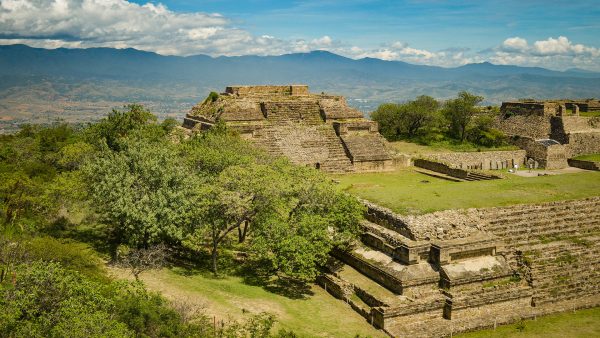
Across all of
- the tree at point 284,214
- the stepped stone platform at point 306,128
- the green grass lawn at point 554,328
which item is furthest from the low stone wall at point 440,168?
the green grass lawn at point 554,328

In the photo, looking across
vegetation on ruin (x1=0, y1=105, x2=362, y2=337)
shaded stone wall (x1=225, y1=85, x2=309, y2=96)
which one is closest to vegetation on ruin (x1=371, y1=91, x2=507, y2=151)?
shaded stone wall (x1=225, y1=85, x2=309, y2=96)

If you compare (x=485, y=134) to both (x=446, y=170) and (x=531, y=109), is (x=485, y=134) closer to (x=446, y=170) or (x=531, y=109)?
(x=531, y=109)

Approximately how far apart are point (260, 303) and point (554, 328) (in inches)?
326

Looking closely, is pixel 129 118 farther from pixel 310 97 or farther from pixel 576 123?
pixel 576 123

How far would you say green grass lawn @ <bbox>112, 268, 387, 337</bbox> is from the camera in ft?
44.9

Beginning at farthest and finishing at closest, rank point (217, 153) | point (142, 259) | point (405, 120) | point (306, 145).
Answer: point (405, 120) → point (306, 145) → point (217, 153) → point (142, 259)

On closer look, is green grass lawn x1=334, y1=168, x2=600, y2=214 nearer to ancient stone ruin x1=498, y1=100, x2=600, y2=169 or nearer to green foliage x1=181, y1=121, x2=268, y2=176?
green foliage x1=181, y1=121, x2=268, y2=176

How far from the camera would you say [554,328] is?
1498 cm

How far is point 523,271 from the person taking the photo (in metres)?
16.4

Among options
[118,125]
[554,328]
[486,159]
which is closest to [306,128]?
[118,125]

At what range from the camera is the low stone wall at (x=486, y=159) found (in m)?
34.0

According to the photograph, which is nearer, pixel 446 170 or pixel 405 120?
pixel 446 170

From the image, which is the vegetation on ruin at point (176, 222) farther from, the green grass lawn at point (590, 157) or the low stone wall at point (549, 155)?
the green grass lawn at point (590, 157)

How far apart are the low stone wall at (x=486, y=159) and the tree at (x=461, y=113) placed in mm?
5082
